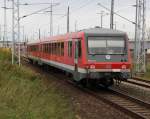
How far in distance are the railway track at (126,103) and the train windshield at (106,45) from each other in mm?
1872

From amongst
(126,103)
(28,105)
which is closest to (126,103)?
(126,103)

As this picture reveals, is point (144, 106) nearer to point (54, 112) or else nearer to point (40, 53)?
point (54, 112)

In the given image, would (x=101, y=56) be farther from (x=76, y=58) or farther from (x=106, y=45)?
(x=76, y=58)

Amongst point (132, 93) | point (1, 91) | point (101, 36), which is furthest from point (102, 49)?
point (1, 91)

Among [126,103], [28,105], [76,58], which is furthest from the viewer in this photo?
[76,58]

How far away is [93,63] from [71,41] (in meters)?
3.45

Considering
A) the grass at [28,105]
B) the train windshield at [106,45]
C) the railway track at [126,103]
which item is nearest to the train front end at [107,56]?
the train windshield at [106,45]

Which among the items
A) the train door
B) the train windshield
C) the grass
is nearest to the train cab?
the train windshield

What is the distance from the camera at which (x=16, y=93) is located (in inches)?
531

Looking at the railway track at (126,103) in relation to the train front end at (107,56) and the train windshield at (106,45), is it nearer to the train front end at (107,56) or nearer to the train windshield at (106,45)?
the train front end at (107,56)

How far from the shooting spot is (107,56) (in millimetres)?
20734

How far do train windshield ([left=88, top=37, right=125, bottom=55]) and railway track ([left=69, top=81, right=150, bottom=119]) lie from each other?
6.14 ft

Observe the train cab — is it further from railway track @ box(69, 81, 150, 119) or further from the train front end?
railway track @ box(69, 81, 150, 119)

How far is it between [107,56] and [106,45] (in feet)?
1.81
